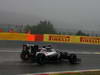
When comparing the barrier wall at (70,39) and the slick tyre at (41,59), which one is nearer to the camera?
the slick tyre at (41,59)

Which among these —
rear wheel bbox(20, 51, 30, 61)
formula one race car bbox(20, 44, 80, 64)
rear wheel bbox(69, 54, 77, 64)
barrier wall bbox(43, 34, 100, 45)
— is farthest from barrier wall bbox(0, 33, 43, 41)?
rear wheel bbox(69, 54, 77, 64)

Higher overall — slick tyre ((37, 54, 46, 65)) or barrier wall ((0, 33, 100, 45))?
barrier wall ((0, 33, 100, 45))

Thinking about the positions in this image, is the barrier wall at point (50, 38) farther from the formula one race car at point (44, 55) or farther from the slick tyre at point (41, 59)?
the slick tyre at point (41, 59)

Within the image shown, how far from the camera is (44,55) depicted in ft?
47.1

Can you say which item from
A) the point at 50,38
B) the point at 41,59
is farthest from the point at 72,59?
the point at 50,38

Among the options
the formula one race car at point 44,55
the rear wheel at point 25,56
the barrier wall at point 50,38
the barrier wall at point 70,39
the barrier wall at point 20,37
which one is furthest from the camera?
the barrier wall at point 70,39

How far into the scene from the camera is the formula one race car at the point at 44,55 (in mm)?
14242

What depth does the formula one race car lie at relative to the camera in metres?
14.2

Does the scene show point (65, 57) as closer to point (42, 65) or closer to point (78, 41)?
point (42, 65)

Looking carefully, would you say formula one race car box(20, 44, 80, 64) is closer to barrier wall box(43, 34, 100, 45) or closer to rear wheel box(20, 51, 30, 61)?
rear wheel box(20, 51, 30, 61)

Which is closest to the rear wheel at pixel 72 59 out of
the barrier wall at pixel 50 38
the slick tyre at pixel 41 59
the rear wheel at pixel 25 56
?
the slick tyre at pixel 41 59

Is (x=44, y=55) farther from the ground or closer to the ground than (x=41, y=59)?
farther from the ground

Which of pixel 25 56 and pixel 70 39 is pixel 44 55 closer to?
pixel 25 56

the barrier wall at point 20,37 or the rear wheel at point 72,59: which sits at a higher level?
the barrier wall at point 20,37
